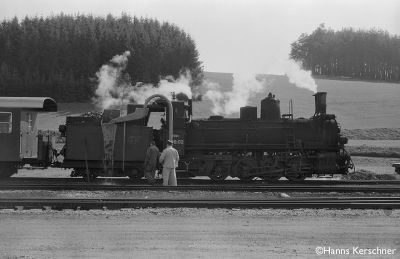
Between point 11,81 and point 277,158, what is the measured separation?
5035cm

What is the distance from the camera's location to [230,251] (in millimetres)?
8375

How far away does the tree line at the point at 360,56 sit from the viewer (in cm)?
7531

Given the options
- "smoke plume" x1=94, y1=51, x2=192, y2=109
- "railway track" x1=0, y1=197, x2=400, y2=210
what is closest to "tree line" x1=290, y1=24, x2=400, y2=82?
"smoke plume" x1=94, y1=51, x2=192, y2=109

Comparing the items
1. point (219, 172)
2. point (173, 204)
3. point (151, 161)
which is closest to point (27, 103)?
point (151, 161)

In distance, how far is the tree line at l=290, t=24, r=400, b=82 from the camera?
75.3m

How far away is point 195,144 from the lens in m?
20.2

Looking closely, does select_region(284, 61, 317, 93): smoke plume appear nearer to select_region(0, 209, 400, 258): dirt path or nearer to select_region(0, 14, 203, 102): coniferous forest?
select_region(0, 209, 400, 258): dirt path

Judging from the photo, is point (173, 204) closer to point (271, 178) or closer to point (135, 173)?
point (135, 173)

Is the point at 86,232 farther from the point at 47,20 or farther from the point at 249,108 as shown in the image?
the point at 47,20

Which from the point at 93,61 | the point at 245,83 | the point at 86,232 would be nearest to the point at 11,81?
the point at 93,61

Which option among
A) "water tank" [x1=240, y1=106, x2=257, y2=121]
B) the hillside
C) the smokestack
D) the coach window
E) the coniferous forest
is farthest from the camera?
the coniferous forest

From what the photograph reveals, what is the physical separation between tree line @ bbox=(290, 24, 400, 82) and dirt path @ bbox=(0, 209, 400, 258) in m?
56.7

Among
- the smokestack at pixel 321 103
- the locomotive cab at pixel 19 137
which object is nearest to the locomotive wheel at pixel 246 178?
the smokestack at pixel 321 103

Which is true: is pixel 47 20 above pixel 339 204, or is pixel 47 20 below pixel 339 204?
above
